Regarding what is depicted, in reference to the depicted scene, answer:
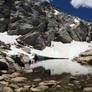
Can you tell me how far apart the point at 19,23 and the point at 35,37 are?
9.59 m

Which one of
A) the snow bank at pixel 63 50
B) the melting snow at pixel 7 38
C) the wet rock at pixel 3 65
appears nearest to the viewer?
the wet rock at pixel 3 65

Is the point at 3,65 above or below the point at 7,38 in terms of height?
below

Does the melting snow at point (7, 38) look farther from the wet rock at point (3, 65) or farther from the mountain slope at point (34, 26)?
the wet rock at point (3, 65)

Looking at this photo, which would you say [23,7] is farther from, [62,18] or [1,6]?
[62,18]

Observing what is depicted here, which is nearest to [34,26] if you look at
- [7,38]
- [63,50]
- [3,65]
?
[7,38]

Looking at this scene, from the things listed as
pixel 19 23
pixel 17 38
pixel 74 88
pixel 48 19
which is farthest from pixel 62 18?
pixel 74 88

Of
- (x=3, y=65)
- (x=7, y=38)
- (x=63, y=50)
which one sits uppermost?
(x=7, y=38)

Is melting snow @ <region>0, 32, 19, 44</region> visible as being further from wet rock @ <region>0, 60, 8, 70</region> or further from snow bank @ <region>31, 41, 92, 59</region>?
wet rock @ <region>0, 60, 8, 70</region>

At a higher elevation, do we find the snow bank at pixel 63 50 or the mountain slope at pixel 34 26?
the mountain slope at pixel 34 26

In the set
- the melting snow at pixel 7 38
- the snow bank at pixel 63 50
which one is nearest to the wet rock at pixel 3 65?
the melting snow at pixel 7 38

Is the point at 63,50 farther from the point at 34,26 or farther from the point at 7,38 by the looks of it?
the point at 7,38

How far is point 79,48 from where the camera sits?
267 feet

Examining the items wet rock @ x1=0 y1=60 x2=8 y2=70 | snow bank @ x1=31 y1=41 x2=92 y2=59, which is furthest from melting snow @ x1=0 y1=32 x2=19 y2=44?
wet rock @ x1=0 y1=60 x2=8 y2=70

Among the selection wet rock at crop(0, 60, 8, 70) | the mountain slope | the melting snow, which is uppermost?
the mountain slope
